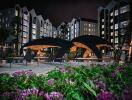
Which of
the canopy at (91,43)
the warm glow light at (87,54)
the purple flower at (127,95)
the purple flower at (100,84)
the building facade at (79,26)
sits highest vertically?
the building facade at (79,26)

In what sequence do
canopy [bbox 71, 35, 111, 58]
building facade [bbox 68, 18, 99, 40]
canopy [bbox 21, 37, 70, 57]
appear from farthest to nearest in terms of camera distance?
canopy [bbox 21, 37, 70, 57], canopy [bbox 71, 35, 111, 58], building facade [bbox 68, 18, 99, 40]

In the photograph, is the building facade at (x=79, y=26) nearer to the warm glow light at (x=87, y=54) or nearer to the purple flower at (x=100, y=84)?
the warm glow light at (x=87, y=54)

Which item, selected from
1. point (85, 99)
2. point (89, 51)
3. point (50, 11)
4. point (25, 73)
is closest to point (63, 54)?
point (89, 51)

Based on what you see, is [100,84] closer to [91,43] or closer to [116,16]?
[91,43]

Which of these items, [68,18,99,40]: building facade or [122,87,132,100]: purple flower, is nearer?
[122,87,132,100]: purple flower

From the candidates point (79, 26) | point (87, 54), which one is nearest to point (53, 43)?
point (87, 54)

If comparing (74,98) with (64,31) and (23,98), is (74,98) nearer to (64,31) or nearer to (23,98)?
(23,98)

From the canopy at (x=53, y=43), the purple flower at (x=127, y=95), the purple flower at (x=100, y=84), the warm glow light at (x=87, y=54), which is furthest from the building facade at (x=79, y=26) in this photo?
the purple flower at (x=127, y=95)

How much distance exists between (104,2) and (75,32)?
131cm

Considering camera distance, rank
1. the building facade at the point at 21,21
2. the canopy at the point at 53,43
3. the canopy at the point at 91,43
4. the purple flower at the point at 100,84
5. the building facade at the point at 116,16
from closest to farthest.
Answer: the purple flower at the point at 100,84 → the building facade at the point at 21,21 → the building facade at the point at 116,16 → the canopy at the point at 91,43 → the canopy at the point at 53,43

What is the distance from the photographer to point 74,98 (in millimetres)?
1651

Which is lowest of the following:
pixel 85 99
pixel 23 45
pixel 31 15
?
pixel 85 99

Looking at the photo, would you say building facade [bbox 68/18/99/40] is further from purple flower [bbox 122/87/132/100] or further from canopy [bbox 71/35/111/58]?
purple flower [bbox 122/87/132/100]

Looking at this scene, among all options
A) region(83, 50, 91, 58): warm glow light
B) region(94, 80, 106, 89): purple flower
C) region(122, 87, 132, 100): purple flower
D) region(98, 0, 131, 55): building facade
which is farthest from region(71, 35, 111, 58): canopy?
region(122, 87, 132, 100): purple flower
